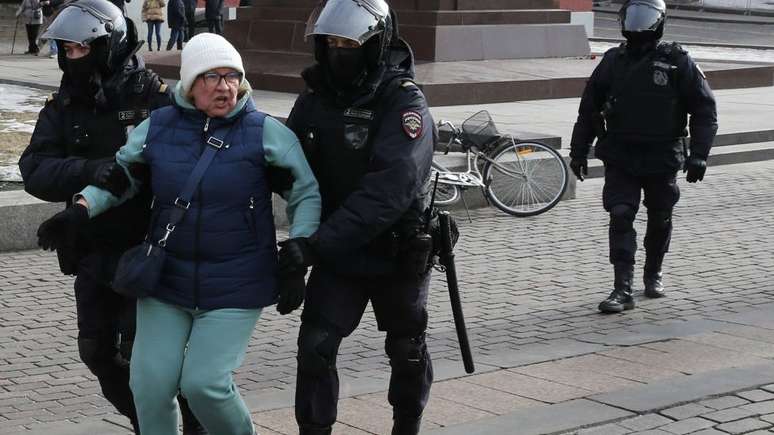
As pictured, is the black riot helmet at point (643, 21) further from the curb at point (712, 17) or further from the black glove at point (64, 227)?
the curb at point (712, 17)

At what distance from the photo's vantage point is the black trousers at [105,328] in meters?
4.81

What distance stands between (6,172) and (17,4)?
1925cm

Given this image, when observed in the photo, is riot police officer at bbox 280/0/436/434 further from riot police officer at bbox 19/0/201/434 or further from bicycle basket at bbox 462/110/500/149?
bicycle basket at bbox 462/110/500/149

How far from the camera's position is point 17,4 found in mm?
28594

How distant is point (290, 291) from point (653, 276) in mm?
4330

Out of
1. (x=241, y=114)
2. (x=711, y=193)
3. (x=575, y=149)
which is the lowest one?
(x=711, y=193)

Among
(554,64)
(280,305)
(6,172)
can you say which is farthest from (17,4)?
(280,305)

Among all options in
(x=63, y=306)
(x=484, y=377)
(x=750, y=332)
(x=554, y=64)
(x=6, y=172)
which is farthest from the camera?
(x=554, y=64)

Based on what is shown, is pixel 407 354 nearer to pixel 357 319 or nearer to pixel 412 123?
pixel 357 319

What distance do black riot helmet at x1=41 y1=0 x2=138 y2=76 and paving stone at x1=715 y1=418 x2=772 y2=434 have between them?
265 cm

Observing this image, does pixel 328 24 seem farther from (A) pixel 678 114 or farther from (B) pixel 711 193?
(B) pixel 711 193

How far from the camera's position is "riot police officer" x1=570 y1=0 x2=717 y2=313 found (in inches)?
304

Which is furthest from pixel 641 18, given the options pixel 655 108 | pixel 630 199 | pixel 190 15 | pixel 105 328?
pixel 190 15

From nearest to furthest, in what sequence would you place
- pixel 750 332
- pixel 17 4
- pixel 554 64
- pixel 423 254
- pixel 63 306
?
1. pixel 423 254
2. pixel 750 332
3. pixel 63 306
4. pixel 554 64
5. pixel 17 4
